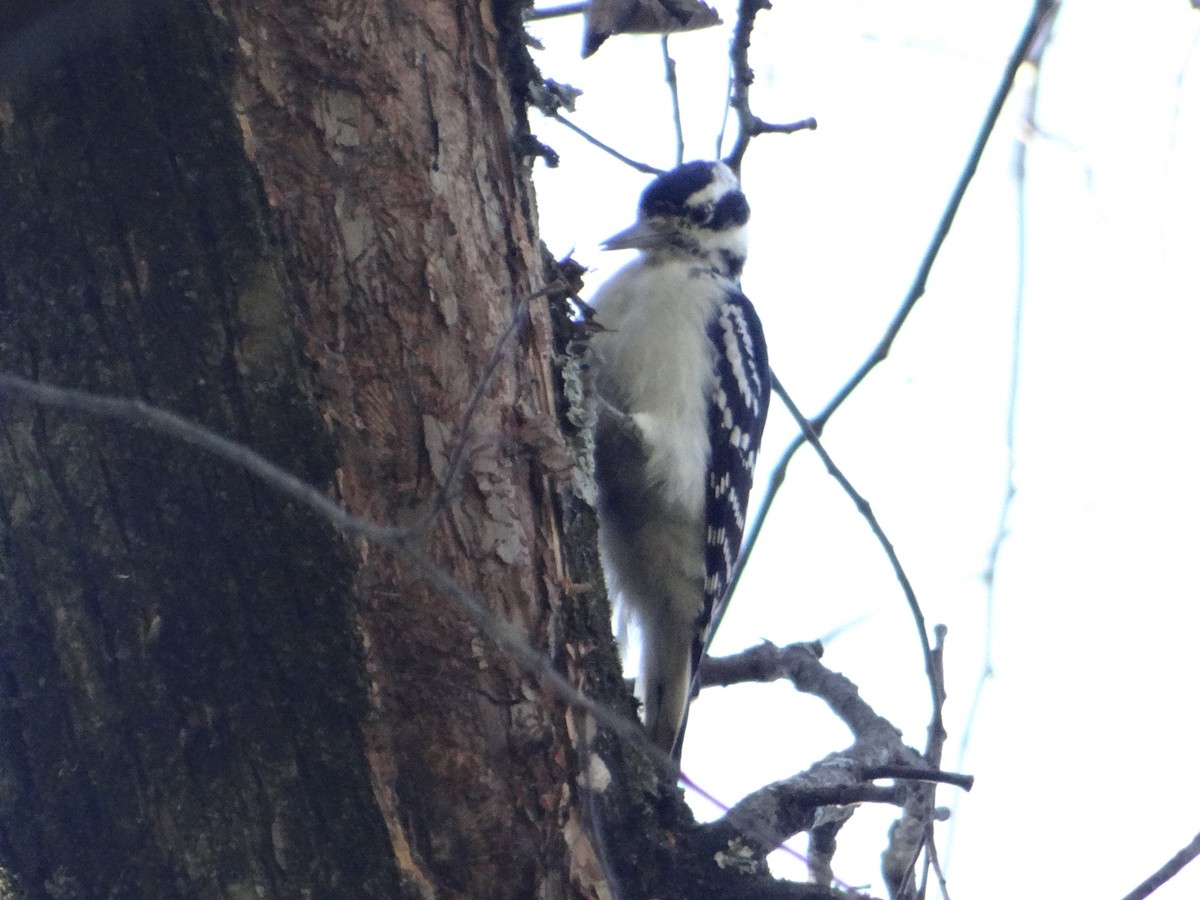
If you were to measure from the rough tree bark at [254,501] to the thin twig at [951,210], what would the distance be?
116 cm

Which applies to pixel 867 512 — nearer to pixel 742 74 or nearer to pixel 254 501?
pixel 742 74

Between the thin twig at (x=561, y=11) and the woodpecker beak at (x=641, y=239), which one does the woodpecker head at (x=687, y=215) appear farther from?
the thin twig at (x=561, y=11)

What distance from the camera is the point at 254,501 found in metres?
1.64

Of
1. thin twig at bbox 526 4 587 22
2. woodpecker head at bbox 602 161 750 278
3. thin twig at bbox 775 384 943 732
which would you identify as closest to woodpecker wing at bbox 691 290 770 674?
woodpecker head at bbox 602 161 750 278

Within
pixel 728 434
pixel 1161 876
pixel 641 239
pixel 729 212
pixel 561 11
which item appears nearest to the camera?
pixel 1161 876

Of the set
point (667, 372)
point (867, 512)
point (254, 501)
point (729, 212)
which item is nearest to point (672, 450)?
point (667, 372)

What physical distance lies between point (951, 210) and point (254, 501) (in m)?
1.66

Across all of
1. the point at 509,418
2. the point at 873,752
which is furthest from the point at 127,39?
the point at 873,752

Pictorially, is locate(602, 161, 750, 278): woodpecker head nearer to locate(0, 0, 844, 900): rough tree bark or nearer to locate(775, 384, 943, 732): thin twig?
locate(775, 384, 943, 732): thin twig

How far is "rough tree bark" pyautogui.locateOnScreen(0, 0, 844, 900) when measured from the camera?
63.7 inches

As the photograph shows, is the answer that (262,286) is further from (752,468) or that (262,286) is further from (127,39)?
(752,468)

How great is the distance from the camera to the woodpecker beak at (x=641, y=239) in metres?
3.92

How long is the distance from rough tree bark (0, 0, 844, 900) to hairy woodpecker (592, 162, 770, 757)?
1530mm

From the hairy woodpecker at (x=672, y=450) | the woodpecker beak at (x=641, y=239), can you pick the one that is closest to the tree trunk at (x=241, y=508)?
the hairy woodpecker at (x=672, y=450)
